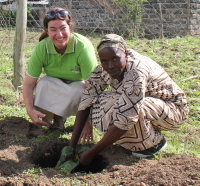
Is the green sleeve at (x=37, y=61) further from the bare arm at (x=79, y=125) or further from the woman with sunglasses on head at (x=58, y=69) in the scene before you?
the bare arm at (x=79, y=125)

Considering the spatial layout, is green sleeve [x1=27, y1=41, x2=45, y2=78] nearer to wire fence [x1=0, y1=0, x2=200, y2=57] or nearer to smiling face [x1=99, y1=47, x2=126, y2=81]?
smiling face [x1=99, y1=47, x2=126, y2=81]

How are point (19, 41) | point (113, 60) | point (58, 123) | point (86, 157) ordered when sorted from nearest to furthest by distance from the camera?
point (113, 60)
point (86, 157)
point (58, 123)
point (19, 41)

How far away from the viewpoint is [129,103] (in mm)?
2574

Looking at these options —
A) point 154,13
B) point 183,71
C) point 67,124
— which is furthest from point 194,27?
point 67,124

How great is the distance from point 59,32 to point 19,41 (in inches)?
58.4

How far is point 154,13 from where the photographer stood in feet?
34.2

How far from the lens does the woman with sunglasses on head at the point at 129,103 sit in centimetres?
257

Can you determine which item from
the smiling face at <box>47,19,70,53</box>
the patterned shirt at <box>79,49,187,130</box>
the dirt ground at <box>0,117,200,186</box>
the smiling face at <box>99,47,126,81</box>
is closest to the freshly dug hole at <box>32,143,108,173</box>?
the dirt ground at <box>0,117,200,186</box>

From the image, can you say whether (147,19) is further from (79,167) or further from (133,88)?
(133,88)

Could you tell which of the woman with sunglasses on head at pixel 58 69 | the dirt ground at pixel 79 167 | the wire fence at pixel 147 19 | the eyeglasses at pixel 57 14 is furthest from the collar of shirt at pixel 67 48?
the wire fence at pixel 147 19

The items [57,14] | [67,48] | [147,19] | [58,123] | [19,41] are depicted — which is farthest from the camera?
[147,19]

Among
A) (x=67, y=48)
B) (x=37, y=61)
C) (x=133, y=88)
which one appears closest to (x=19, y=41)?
(x=37, y=61)

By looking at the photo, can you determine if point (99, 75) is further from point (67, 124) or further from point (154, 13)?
point (154, 13)

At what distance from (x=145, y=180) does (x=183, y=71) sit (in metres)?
3.37
